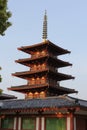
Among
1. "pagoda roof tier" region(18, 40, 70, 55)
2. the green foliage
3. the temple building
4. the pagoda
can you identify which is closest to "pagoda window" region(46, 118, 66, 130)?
the temple building

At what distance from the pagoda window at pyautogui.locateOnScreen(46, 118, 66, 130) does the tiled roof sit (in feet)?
5.44

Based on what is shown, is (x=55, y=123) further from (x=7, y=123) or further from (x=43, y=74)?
(x=43, y=74)

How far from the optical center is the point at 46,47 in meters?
46.1

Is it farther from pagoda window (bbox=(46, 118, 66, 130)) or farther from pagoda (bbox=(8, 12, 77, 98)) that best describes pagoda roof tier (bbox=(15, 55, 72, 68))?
pagoda window (bbox=(46, 118, 66, 130))

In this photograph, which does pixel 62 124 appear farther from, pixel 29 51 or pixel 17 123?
pixel 29 51

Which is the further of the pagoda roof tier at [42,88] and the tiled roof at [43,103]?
the pagoda roof tier at [42,88]

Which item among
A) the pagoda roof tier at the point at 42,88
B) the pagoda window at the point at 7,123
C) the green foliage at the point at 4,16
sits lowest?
the pagoda window at the point at 7,123

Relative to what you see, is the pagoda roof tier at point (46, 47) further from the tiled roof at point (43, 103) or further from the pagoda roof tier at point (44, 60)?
the tiled roof at point (43, 103)

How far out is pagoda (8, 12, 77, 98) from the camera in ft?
144

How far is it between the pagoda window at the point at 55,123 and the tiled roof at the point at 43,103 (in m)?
1.66

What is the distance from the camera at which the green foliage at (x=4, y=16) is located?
1977 centimetres

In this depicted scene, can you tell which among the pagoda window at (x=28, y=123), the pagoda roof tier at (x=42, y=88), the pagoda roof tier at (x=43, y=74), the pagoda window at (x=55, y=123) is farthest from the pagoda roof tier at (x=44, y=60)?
the pagoda window at (x=55, y=123)

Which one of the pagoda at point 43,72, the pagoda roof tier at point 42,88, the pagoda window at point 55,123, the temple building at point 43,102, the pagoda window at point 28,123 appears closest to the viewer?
the temple building at point 43,102

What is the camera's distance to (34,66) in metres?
46.9
